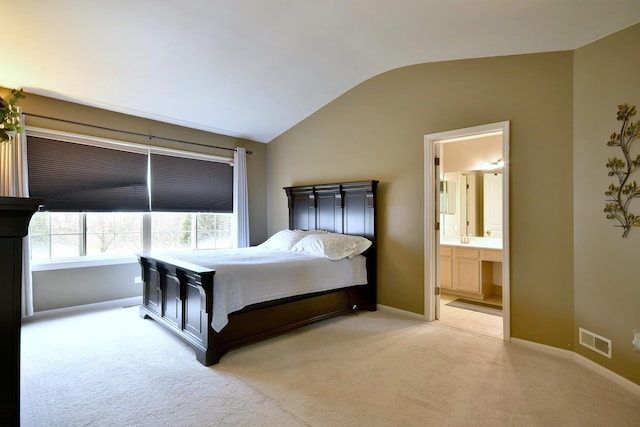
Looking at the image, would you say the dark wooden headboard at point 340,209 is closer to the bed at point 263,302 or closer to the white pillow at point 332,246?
the bed at point 263,302

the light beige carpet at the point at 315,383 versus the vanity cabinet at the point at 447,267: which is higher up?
the vanity cabinet at the point at 447,267

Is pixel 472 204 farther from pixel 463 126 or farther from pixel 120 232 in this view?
pixel 120 232

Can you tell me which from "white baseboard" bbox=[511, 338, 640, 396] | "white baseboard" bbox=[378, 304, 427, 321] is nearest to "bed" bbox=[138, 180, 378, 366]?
"white baseboard" bbox=[378, 304, 427, 321]

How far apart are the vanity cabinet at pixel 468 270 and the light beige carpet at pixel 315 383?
157 cm

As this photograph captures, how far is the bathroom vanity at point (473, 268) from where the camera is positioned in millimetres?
4766

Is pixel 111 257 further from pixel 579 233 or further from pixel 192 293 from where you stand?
pixel 579 233

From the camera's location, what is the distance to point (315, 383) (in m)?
2.42

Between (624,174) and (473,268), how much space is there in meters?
2.61

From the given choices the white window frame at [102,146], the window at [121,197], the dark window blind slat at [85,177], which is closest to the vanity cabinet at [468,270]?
the window at [121,197]

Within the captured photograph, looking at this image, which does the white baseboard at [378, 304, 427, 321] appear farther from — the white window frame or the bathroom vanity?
the white window frame

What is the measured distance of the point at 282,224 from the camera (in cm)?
567

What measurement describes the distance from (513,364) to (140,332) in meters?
3.53

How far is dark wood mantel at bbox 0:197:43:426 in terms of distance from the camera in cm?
99

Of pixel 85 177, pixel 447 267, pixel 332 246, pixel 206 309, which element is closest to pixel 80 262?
pixel 85 177
